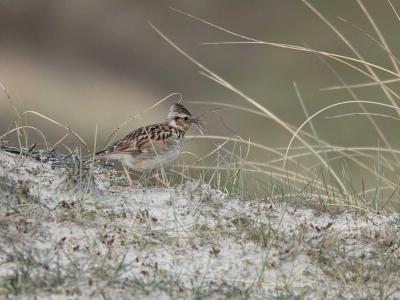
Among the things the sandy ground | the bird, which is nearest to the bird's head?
the bird

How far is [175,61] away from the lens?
30828 millimetres

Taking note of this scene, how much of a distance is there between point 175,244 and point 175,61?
25249 mm

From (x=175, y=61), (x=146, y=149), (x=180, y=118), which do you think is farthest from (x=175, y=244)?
(x=175, y=61)

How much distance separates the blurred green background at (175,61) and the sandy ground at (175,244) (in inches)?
540

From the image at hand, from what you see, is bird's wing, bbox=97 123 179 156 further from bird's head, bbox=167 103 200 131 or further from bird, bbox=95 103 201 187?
bird's head, bbox=167 103 200 131

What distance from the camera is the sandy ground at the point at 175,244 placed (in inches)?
206

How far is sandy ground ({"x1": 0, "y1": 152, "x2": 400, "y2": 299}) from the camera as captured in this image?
206 inches

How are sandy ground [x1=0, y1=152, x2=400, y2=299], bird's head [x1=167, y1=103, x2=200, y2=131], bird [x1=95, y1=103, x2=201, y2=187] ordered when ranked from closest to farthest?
sandy ground [x1=0, y1=152, x2=400, y2=299], bird [x1=95, y1=103, x2=201, y2=187], bird's head [x1=167, y1=103, x2=200, y2=131]

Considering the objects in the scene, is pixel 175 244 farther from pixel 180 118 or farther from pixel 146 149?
pixel 180 118

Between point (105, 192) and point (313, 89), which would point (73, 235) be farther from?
point (313, 89)

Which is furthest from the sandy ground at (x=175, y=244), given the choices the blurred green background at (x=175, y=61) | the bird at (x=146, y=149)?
the blurred green background at (x=175, y=61)

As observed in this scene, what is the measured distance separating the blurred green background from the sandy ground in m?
13.7

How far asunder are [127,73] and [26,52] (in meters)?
3.11

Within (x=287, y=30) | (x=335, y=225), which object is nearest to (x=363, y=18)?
(x=287, y=30)
